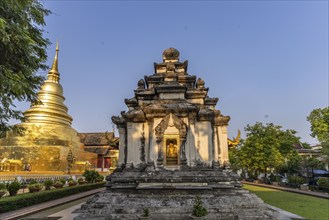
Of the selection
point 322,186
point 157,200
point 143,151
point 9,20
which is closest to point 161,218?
point 157,200

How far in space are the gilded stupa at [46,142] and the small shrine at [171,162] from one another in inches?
936

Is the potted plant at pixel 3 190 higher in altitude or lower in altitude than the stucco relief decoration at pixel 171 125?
lower

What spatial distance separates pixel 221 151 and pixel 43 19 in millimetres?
11520

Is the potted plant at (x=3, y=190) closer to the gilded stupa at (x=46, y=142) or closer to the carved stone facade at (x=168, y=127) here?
the carved stone facade at (x=168, y=127)

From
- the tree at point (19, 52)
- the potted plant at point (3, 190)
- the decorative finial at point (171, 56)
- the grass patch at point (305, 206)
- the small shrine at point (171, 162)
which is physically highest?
the decorative finial at point (171, 56)

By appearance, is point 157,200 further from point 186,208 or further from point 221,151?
point 221,151

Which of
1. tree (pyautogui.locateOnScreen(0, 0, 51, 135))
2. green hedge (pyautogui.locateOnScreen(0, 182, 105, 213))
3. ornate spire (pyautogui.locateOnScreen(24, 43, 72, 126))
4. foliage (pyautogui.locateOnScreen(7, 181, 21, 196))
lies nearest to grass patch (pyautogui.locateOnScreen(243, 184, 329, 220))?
tree (pyautogui.locateOnScreen(0, 0, 51, 135))

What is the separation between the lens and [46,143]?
32719 millimetres

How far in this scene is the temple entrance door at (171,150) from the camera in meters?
11.3

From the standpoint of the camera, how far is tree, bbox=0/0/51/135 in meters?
7.73

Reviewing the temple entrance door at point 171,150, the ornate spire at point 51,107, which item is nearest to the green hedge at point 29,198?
the temple entrance door at point 171,150

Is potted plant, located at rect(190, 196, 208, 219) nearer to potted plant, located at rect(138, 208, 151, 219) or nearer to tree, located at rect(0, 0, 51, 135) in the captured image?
potted plant, located at rect(138, 208, 151, 219)

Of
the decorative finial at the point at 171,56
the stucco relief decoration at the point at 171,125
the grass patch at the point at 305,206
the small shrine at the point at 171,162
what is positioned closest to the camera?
the small shrine at the point at 171,162

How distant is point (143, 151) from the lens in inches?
460
